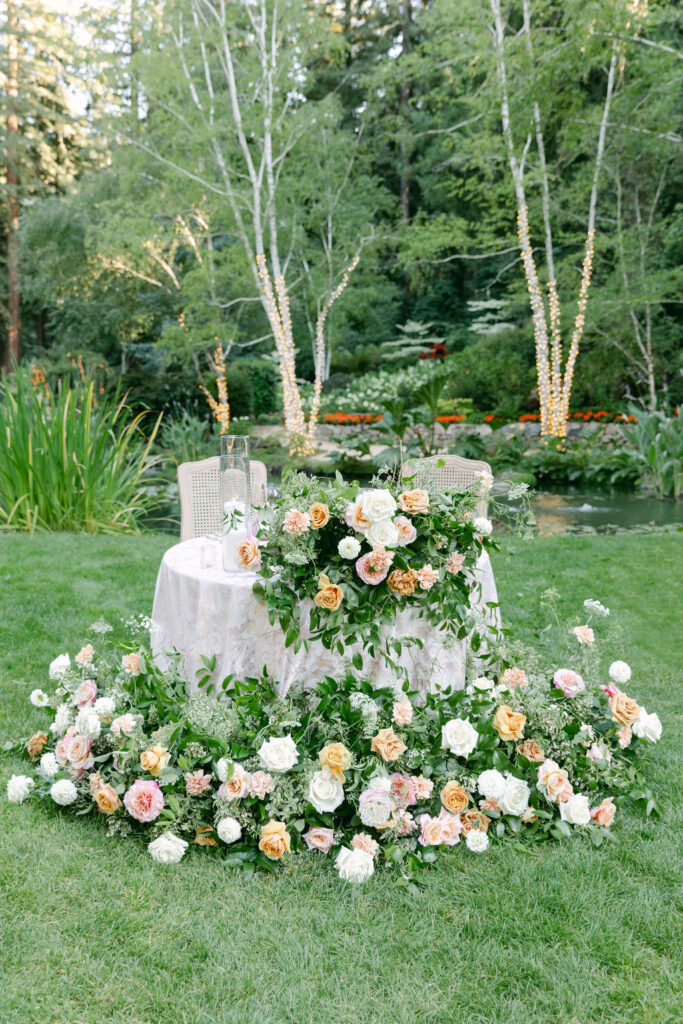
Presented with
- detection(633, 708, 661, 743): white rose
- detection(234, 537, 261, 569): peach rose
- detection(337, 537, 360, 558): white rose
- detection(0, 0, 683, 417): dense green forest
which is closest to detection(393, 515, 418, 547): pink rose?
detection(337, 537, 360, 558): white rose

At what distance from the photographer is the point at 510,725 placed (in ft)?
7.64

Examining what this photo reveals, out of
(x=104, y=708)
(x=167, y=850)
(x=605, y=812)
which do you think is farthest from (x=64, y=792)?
(x=605, y=812)

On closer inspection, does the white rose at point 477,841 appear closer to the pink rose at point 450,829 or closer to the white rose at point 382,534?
the pink rose at point 450,829

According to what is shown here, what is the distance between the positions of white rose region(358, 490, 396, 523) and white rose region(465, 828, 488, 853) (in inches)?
36.2

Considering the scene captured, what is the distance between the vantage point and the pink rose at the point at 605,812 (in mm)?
2240

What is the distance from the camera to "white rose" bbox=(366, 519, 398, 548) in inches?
84.7

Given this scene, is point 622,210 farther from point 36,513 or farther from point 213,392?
point 36,513

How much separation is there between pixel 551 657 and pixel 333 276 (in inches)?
486

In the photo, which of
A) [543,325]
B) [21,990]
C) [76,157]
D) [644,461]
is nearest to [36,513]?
[21,990]

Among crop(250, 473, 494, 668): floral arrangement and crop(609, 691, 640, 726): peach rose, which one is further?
crop(609, 691, 640, 726): peach rose

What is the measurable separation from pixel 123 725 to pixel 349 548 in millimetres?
872

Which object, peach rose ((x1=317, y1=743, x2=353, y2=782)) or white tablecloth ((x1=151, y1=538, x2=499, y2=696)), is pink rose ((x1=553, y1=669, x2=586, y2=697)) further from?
peach rose ((x1=317, y1=743, x2=353, y2=782))

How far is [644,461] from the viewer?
887 cm

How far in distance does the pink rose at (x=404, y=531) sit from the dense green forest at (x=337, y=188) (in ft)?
19.8
